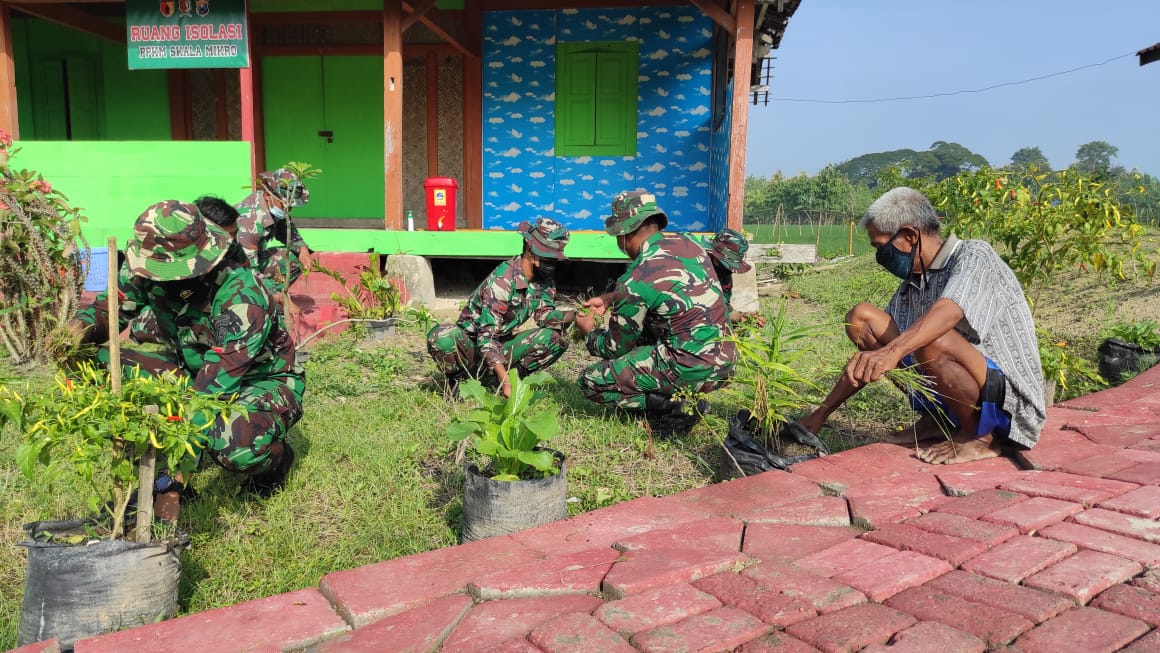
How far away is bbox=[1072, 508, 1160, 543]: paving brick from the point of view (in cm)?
220

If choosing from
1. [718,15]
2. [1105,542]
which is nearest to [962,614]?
[1105,542]

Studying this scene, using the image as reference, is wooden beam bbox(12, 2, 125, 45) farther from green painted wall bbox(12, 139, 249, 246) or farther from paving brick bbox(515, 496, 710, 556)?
paving brick bbox(515, 496, 710, 556)

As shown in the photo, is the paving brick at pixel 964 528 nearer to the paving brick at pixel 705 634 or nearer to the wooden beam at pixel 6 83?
the paving brick at pixel 705 634

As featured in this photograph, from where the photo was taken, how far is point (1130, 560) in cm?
204

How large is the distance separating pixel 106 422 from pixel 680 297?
2549 millimetres

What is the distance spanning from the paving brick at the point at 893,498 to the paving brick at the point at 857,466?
0.05m

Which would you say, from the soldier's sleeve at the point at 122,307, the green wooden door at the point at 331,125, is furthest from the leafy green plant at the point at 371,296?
the green wooden door at the point at 331,125

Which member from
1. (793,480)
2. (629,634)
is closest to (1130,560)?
(793,480)

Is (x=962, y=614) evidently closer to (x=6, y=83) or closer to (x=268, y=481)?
(x=268, y=481)

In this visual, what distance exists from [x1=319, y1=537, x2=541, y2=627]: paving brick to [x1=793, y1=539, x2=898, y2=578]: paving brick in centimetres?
74

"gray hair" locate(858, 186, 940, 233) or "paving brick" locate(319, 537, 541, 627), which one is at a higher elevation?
"gray hair" locate(858, 186, 940, 233)

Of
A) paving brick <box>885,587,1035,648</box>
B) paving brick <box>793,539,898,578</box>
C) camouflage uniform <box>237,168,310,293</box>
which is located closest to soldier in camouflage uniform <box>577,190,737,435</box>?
paving brick <box>793,539,898,578</box>

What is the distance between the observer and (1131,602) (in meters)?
1.82

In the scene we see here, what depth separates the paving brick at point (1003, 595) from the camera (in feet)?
5.89
